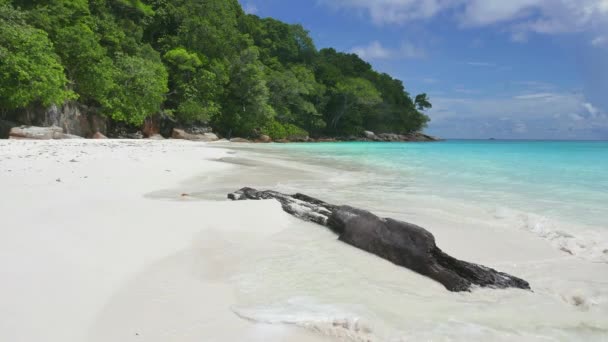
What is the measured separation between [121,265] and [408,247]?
2145 mm

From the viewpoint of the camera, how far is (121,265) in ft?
7.94

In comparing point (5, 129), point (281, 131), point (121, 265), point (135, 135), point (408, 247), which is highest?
point (281, 131)

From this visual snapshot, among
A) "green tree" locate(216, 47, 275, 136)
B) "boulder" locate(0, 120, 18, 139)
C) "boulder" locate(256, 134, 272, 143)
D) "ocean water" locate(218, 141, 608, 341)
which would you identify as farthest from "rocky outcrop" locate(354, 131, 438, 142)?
"ocean water" locate(218, 141, 608, 341)

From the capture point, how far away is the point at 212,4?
40094mm

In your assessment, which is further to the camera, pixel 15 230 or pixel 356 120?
pixel 356 120

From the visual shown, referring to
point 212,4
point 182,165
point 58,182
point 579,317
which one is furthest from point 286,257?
point 212,4

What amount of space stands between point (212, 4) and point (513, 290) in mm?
44032

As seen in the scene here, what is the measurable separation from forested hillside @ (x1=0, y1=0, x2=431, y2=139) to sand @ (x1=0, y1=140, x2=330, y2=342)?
18231mm

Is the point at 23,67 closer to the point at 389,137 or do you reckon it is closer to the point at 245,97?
the point at 245,97

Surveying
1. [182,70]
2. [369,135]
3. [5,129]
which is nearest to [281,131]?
[182,70]

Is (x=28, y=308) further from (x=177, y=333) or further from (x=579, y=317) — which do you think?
(x=579, y=317)

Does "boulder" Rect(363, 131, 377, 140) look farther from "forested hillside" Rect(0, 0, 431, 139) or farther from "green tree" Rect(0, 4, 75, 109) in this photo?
"green tree" Rect(0, 4, 75, 109)

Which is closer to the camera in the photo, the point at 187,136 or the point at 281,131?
the point at 187,136

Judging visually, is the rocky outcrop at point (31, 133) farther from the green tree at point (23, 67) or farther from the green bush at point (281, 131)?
the green bush at point (281, 131)
